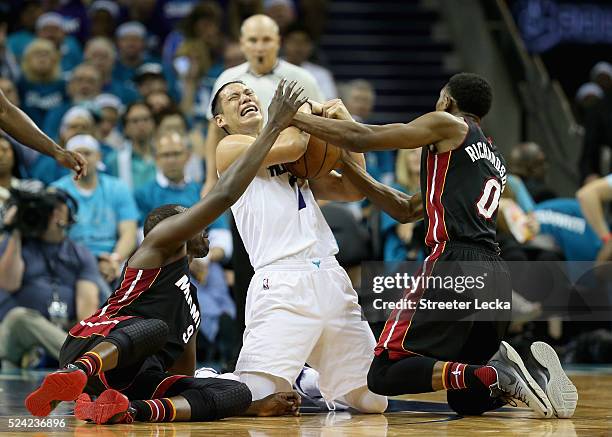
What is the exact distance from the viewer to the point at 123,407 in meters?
4.73

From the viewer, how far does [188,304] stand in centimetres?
532

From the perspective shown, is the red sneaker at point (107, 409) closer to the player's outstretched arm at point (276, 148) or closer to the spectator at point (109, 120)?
the player's outstretched arm at point (276, 148)

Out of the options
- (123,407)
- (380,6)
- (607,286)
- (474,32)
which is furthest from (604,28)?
(123,407)

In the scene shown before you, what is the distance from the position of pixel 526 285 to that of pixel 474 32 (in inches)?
207

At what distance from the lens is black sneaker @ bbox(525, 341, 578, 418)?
5152 millimetres

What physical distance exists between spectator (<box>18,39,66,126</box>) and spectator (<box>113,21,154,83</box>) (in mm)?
939

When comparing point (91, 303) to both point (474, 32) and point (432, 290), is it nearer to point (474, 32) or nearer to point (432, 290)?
point (432, 290)

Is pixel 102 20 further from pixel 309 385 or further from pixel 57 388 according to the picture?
pixel 57 388

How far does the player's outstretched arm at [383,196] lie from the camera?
18.7 feet

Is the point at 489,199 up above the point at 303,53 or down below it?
below

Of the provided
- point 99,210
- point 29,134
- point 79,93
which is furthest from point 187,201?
point 29,134

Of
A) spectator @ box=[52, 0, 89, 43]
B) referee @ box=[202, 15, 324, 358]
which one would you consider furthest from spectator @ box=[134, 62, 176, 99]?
referee @ box=[202, 15, 324, 358]

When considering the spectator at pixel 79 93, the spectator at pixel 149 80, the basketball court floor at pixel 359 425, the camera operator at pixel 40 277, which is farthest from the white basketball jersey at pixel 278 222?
the spectator at pixel 149 80

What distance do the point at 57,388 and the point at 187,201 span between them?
4.79m
